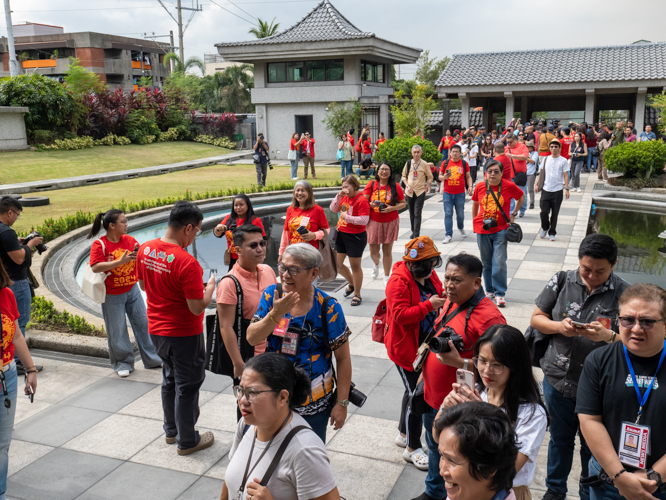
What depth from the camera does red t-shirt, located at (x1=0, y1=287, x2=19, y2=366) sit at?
3773 mm

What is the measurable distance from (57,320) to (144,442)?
10.8 ft

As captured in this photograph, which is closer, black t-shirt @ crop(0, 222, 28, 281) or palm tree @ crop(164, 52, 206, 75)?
black t-shirt @ crop(0, 222, 28, 281)

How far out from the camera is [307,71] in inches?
1272

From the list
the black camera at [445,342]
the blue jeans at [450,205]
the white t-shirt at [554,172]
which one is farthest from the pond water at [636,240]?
the black camera at [445,342]

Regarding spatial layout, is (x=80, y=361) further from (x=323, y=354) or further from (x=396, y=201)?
(x=396, y=201)

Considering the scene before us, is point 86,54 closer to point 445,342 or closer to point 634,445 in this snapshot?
point 445,342

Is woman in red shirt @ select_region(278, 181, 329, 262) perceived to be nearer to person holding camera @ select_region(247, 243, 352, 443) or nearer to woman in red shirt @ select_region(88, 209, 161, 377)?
woman in red shirt @ select_region(88, 209, 161, 377)

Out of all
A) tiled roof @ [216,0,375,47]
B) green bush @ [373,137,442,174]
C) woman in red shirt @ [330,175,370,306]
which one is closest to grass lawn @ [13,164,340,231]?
green bush @ [373,137,442,174]

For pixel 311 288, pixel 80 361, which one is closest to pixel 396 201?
pixel 80 361

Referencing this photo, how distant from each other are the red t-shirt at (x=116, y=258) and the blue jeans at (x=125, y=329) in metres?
0.11

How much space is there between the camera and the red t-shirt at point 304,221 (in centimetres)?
697

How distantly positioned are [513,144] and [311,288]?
1081 centimetres

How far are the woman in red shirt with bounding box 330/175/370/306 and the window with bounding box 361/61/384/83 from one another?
25.8 m

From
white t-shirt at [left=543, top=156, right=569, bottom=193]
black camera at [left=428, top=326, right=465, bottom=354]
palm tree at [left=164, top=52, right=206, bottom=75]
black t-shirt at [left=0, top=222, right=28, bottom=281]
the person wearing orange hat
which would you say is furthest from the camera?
palm tree at [left=164, top=52, right=206, bottom=75]
